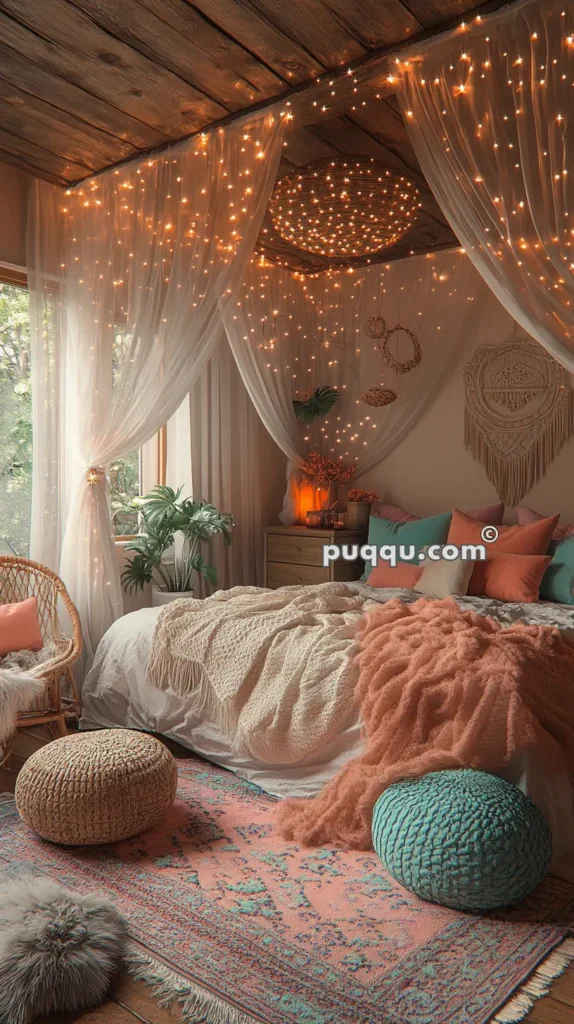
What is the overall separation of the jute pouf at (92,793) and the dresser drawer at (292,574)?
2448 millimetres

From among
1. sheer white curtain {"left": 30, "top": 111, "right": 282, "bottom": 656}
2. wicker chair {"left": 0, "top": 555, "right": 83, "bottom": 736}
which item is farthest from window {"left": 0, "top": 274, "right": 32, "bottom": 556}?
wicker chair {"left": 0, "top": 555, "right": 83, "bottom": 736}

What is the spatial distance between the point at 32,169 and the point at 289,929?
366 cm

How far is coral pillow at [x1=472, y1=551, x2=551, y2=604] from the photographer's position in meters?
3.74

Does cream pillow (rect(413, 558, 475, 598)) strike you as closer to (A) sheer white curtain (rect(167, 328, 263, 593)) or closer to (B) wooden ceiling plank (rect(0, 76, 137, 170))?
(A) sheer white curtain (rect(167, 328, 263, 593))

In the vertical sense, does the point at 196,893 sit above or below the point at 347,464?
below

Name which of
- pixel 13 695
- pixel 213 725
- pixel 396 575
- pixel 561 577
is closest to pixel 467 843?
pixel 213 725

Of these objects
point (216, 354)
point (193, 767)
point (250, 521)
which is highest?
point (216, 354)

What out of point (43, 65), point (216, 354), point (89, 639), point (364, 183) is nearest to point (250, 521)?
point (216, 354)

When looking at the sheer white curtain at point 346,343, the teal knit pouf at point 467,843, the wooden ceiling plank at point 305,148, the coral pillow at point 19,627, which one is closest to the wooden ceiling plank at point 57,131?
the wooden ceiling plank at point 305,148

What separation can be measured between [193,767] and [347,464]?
2752 mm

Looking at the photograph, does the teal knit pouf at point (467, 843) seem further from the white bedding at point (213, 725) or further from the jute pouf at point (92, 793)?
the jute pouf at point (92, 793)

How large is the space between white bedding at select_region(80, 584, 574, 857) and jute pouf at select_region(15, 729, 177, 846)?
→ 0.52 m

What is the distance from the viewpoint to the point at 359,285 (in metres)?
5.19

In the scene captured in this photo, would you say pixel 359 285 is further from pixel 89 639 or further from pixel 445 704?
pixel 445 704
